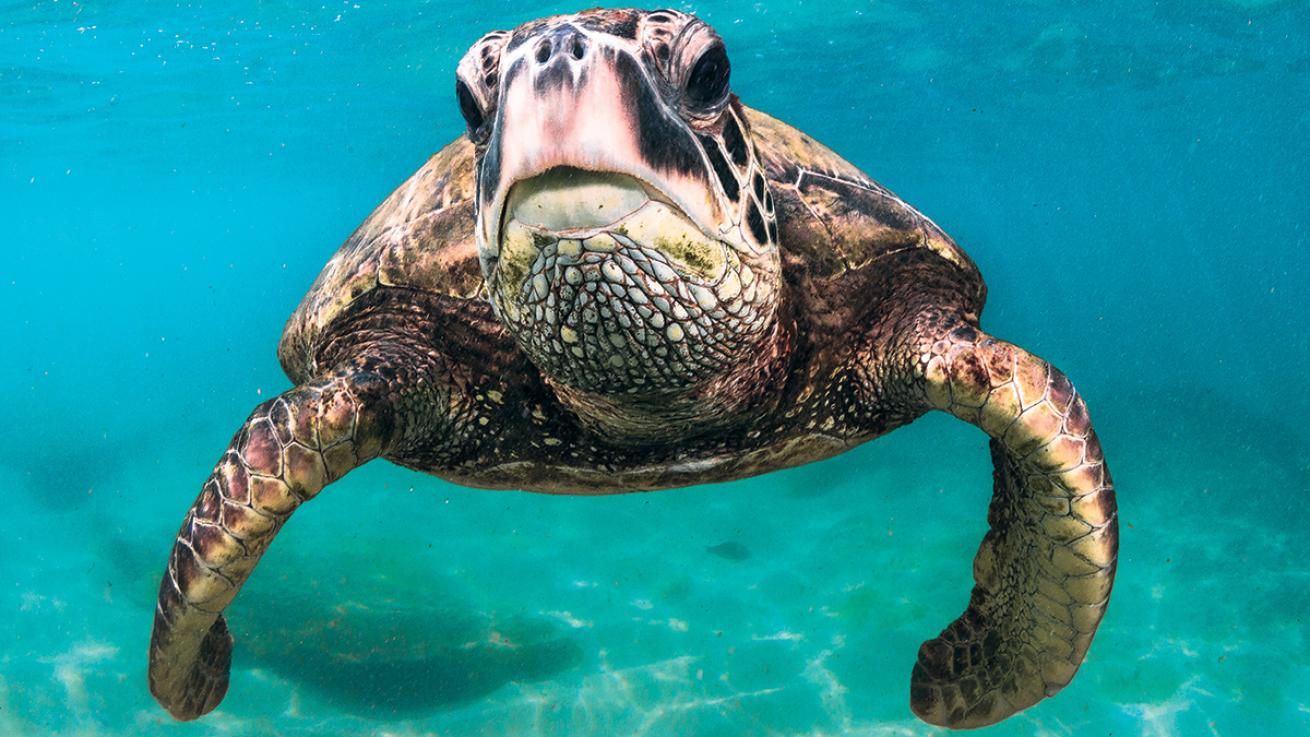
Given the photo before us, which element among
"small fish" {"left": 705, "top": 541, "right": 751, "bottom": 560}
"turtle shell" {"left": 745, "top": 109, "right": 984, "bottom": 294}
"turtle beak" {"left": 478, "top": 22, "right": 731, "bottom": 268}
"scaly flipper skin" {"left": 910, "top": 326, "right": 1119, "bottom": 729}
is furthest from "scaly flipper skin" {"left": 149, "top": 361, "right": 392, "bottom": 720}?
"small fish" {"left": 705, "top": 541, "right": 751, "bottom": 560}

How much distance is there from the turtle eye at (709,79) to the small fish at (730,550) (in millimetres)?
8016

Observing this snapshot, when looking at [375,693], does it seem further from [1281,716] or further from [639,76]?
[1281,716]

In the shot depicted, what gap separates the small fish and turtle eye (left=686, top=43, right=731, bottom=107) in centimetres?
802

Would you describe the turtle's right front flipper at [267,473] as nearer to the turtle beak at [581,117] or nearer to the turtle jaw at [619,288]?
the turtle jaw at [619,288]

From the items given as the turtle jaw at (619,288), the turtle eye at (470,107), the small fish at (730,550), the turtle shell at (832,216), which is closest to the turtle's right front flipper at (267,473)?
the turtle jaw at (619,288)

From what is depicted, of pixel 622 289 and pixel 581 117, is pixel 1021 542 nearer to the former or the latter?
pixel 622 289

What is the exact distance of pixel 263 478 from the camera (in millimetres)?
2756

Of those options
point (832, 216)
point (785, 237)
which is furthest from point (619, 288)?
point (832, 216)

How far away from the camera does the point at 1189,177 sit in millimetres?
52281

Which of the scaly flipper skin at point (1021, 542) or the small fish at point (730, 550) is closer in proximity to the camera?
the scaly flipper skin at point (1021, 542)

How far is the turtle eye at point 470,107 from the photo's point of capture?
6.75 ft

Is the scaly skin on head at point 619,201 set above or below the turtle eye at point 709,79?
below

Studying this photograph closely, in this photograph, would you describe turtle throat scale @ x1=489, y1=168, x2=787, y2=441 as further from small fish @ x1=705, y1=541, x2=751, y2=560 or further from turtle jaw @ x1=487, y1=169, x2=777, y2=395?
small fish @ x1=705, y1=541, x2=751, y2=560

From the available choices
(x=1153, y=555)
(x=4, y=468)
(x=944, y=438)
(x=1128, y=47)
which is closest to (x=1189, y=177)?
(x=1128, y=47)
